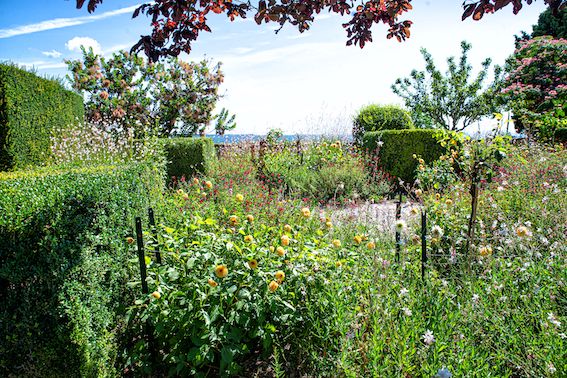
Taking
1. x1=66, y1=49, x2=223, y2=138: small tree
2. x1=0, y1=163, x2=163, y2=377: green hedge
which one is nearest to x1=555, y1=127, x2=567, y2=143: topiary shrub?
x1=66, y1=49, x2=223, y2=138: small tree

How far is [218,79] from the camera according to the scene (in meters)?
17.5

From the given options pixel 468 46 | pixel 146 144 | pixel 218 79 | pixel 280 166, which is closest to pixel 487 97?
pixel 468 46

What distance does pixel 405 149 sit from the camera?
10.5 m

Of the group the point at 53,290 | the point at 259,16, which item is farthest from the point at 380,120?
the point at 53,290

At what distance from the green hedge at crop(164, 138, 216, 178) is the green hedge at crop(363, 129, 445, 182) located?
4116mm

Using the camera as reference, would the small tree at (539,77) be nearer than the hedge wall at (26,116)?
No

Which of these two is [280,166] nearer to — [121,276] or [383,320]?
[121,276]

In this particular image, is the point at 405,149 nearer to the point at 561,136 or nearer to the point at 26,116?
the point at 26,116

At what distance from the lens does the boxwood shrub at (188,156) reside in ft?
34.2

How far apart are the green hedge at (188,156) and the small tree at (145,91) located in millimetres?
5760

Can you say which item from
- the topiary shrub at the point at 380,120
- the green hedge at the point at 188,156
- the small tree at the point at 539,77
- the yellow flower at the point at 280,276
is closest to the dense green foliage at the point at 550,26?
the small tree at the point at 539,77

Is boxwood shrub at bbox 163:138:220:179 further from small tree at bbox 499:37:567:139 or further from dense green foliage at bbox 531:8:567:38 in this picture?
dense green foliage at bbox 531:8:567:38

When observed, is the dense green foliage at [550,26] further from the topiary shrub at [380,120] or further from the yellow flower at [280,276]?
the yellow flower at [280,276]

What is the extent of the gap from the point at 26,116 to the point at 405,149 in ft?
26.3
